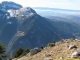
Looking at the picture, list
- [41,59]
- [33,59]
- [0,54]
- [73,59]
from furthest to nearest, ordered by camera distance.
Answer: [0,54]
[33,59]
[41,59]
[73,59]

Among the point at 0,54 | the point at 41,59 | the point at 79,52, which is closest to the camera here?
the point at 79,52

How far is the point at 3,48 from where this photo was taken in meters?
64.2

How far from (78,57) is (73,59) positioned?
1049 mm

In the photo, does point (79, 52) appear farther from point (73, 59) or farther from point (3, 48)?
point (3, 48)

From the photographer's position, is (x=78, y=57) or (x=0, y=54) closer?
(x=78, y=57)

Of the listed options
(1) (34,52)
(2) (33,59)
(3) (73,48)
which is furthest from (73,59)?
(1) (34,52)

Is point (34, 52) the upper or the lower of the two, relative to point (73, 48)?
lower

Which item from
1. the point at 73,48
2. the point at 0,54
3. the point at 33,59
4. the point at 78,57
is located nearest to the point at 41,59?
the point at 33,59

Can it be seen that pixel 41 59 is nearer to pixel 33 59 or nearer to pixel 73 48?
pixel 33 59

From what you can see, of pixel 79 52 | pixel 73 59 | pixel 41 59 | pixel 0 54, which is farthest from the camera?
pixel 0 54

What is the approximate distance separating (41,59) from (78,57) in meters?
7.18

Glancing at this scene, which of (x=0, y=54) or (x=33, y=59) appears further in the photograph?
(x=0, y=54)

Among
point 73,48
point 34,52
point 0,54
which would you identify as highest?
point 73,48

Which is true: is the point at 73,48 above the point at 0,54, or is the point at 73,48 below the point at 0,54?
above
